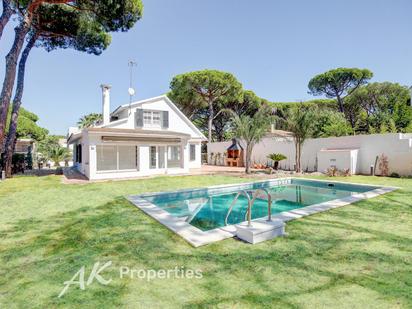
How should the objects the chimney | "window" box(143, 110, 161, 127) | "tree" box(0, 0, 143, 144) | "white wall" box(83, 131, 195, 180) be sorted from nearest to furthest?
"tree" box(0, 0, 143, 144)
"white wall" box(83, 131, 195, 180)
the chimney
"window" box(143, 110, 161, 127)

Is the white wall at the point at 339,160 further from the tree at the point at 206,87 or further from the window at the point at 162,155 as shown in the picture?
the tree at the point at 206,87

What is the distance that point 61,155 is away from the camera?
31.9m

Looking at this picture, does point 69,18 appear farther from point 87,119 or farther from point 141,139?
point 87,119

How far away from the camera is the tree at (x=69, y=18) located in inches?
661

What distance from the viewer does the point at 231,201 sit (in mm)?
12406

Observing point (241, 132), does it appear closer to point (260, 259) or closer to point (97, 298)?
point (260, 259)

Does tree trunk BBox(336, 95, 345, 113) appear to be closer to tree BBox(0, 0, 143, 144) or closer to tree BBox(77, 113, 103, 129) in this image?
tree BBox(0, 0, 143, 144)

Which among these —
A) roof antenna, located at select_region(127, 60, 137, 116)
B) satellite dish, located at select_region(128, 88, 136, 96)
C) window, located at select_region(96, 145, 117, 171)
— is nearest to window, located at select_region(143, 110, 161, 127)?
roof antenna, located at select_region(127, 60, 137, 116)

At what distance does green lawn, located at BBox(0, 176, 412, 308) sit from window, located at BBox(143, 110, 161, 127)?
17320 mm

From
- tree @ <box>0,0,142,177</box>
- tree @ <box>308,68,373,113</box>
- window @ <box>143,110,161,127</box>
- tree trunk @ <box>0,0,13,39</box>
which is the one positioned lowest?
window @ <box>143,110,161,127</box>

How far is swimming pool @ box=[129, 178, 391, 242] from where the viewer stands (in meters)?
8.20

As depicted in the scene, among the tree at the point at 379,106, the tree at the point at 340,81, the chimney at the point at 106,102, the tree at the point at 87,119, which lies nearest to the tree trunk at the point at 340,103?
the tree at the point at 340,81

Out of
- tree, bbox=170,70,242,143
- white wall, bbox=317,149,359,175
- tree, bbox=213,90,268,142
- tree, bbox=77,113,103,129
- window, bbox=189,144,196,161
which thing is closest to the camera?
white wall, bbox=317,149,359,175

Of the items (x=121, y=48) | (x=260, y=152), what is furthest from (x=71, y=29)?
Answer: (x=260, y=152)
